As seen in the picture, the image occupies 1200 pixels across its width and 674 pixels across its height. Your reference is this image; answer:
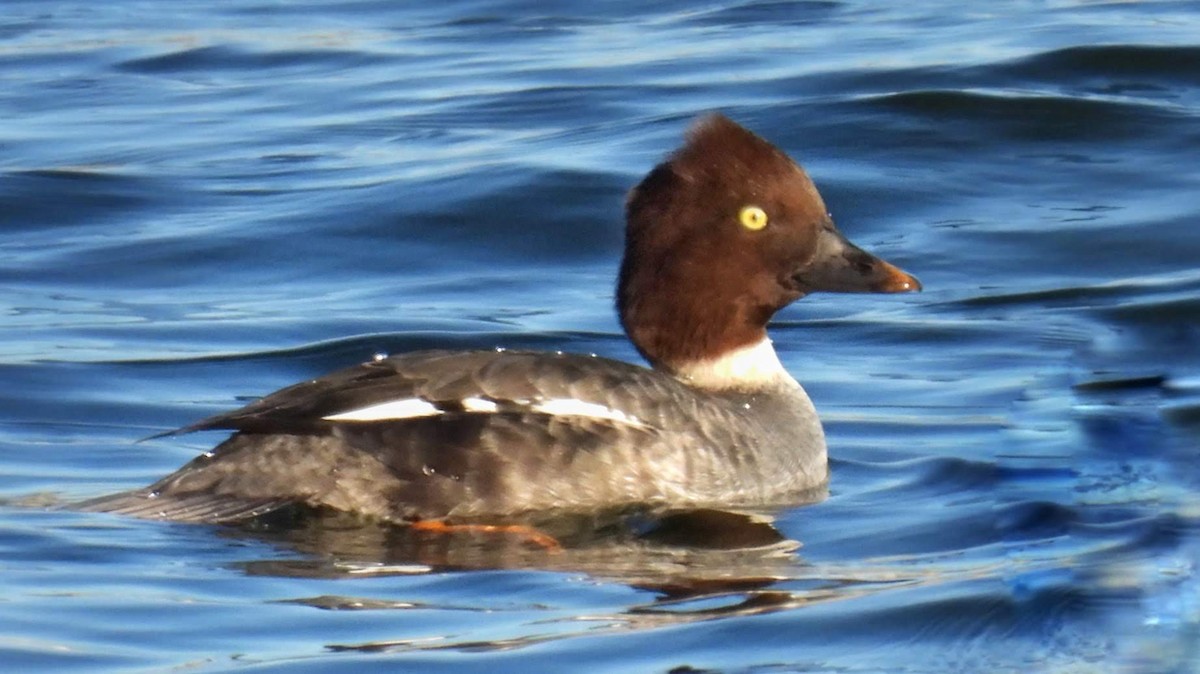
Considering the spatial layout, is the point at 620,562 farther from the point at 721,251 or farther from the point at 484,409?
the point at 721,251

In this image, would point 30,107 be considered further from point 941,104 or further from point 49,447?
point 49,447

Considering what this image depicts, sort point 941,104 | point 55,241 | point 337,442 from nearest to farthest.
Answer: point 337,442 < point 55,241 < point 941,104

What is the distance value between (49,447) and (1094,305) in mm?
4842

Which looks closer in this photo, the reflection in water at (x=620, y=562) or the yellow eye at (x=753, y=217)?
the reflection in water at (x=620, y=562)

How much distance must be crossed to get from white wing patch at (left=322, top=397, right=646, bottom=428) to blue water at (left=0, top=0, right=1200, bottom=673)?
35 cm

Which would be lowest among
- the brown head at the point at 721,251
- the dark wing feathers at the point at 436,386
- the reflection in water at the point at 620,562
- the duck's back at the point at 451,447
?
the reflection in water at the point at 620,562

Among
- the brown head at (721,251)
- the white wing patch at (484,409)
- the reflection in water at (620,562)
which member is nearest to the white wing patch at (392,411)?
the white wing patch at (484,409)

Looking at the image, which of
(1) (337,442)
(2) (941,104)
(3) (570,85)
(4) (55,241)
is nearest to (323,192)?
(4) (55,241)

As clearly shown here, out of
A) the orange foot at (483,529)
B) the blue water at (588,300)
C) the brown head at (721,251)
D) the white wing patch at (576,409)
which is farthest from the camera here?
the brown head at (721,251)

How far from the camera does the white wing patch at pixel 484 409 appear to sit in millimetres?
6672

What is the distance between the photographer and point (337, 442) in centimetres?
669

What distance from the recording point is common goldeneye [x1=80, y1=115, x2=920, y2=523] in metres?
6.68

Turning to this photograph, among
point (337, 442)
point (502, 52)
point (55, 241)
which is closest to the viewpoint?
point (337, 442)

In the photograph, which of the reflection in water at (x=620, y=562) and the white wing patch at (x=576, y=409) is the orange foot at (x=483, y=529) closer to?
the reflection in water at (x=620, y=562)
